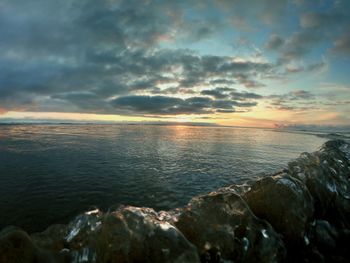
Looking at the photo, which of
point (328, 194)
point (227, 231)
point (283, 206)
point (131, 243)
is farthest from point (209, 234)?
point (328, 194)

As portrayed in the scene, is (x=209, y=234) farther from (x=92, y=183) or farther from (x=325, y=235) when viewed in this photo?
(x=92, y=183)

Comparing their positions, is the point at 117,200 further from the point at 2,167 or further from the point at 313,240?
the point at 2,167

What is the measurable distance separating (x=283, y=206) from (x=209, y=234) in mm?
3398

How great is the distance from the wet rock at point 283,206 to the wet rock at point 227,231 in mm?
758

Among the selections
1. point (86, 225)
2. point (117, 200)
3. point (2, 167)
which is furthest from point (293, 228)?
point (2, 167)

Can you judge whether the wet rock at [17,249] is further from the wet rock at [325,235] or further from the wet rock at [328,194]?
the wet rock at [328,194]

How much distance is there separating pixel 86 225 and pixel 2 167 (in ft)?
75.3

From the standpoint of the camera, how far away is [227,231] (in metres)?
6.61

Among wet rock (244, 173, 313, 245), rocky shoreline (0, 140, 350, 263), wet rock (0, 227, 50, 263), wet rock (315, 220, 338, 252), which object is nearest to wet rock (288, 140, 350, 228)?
rocky shoreline (0, 140, 350, 263)

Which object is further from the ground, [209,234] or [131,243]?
[131,243]

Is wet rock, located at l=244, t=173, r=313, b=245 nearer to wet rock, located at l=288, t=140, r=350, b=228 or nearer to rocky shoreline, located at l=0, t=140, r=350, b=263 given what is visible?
rocky shoreline, located at l=0, t=140, r=350, b=263

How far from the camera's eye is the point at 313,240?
891 centimetres

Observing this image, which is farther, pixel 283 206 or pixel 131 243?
pixel 283 206

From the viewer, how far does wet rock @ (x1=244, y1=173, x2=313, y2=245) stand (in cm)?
798
